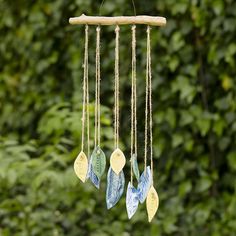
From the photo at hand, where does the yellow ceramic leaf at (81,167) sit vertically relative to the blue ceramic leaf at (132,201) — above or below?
above

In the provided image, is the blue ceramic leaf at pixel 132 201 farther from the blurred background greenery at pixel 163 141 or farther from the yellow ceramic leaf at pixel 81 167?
the blurred background greenery at pixel 163 141

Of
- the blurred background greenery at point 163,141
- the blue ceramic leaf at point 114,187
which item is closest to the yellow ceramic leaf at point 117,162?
the blue ceramic leaf at point 114,187

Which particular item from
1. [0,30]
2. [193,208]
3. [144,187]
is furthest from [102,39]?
[144,187]

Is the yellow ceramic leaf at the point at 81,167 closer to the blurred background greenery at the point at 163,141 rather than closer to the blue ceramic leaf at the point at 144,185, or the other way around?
the blue ceramic leaf at the point at 144,185

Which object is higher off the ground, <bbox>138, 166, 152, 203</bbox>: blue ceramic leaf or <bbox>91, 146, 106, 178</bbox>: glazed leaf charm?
<bbox>91, 146, 106, 178</bbox>: glazed leaf charm

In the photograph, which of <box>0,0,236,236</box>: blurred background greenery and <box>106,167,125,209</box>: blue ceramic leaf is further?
<box>0,0,236,236</box>: blurred background greenery

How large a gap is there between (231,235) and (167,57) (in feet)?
2.44

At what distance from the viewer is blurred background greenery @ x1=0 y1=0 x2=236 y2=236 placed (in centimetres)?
249

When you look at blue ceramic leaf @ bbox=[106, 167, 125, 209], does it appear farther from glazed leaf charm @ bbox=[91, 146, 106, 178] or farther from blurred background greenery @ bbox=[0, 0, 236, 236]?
blurred background greenery @ bbox=[0, 0, 236, 236]

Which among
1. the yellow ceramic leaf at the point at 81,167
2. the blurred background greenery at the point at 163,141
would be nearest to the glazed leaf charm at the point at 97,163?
the yellow ceramic leaf at the point at 81,167

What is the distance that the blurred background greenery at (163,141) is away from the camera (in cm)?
249

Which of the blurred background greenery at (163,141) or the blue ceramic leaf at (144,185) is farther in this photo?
the blurred background greenery at (163,141)

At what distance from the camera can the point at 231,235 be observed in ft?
8.29

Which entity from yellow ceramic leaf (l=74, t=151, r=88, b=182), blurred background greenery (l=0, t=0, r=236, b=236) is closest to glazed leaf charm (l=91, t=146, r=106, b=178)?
yellow ceramic leaf (l=74, t=151, r=88, b=182)
